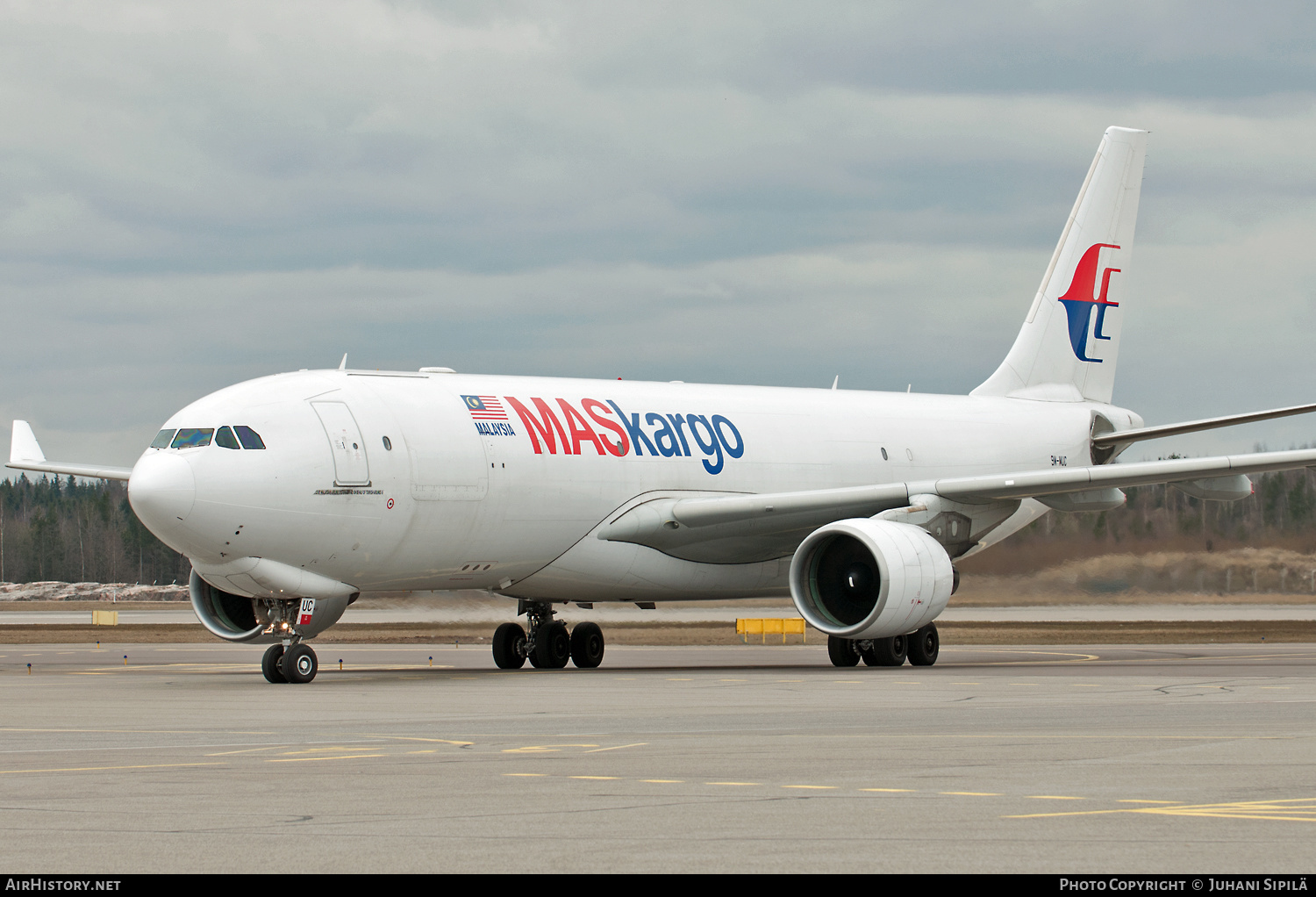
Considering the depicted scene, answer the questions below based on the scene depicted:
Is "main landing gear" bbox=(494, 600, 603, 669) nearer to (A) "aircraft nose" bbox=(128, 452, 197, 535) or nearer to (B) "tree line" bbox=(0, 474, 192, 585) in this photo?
(A) "aircraft nose" bbox=(128, 452, 197, 535)

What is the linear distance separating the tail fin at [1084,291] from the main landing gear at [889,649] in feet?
31.0

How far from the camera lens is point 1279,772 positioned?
417 inches

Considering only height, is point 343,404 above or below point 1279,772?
above

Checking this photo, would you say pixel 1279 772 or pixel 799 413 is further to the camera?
pixel 799 413

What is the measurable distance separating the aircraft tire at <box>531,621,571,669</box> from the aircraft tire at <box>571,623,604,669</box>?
17 cm

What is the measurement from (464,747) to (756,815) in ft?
15.2

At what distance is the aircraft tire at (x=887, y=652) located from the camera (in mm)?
26003

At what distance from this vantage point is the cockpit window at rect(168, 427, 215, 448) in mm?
22000

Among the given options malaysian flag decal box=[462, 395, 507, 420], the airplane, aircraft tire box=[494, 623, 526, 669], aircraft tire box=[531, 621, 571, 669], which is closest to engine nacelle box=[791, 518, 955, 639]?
the airplane

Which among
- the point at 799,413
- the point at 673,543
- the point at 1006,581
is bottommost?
the point at 1006,581

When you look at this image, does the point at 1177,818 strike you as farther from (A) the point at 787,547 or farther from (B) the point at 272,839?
(A) the point at 787,547

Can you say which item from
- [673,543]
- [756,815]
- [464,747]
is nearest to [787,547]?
[673,543]

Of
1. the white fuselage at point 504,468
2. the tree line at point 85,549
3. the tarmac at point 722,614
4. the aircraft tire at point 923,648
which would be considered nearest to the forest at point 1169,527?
the tarmac at point 722,614

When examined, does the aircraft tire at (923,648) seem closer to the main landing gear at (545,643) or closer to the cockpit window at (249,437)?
the main landing gear at (545,643)
